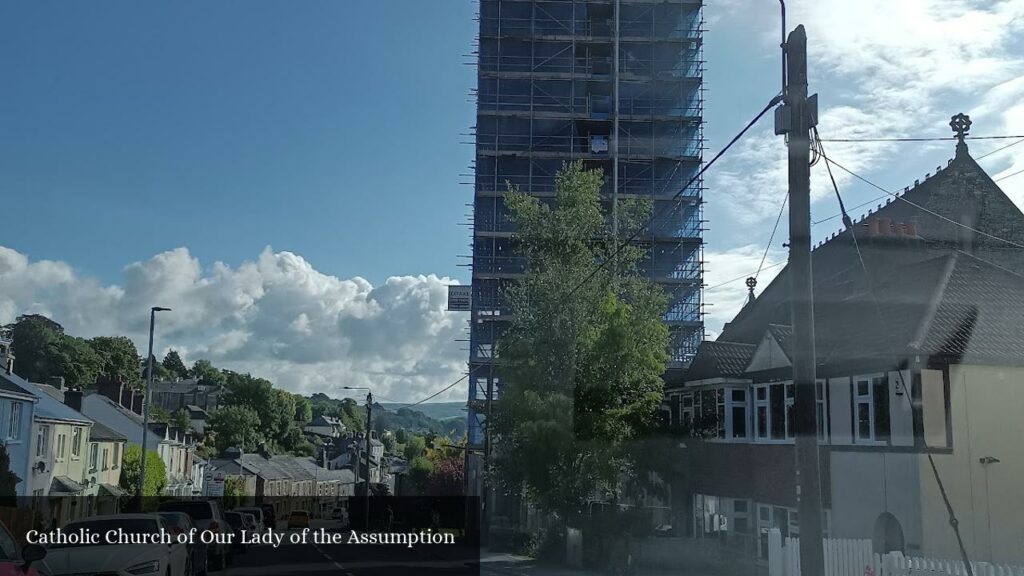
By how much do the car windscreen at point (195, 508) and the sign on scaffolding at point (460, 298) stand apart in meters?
30.8

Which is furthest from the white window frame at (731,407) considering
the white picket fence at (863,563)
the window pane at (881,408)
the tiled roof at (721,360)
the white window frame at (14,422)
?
the white window frame at (14,422)

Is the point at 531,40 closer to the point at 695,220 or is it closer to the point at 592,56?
the point at 592,56

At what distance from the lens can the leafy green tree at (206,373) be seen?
17462 cm

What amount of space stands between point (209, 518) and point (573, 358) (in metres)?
10.4

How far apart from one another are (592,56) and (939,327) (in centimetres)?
4019

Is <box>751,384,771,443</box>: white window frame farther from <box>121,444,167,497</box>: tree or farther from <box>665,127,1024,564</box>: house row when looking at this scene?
<box>121,444,167,497</box>: tree

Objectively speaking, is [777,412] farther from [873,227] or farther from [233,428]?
[233,428]

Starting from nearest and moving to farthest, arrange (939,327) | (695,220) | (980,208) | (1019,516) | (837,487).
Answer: (1019,516), (939,327), (837,487), (980,208), (695,220)

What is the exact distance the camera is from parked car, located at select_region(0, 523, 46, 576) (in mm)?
8633

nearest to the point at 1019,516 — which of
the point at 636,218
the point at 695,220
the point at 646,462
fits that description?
the point at 646,462

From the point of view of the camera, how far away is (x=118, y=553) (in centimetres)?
1349

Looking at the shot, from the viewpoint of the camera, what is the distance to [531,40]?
55.3 meters

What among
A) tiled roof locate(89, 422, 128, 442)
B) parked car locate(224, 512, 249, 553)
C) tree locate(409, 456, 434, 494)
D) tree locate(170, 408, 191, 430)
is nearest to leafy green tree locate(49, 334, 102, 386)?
tree locate(170, 408, 191, 430)

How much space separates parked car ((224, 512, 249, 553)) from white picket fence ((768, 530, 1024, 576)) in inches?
670
